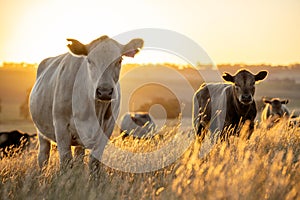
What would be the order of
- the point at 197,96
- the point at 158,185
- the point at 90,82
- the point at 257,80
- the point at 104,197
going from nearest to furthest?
the point at 104,197, the point at 158,185, the point at 90,82, the point at 257,80, the point at 197,96

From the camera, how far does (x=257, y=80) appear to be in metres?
13.3

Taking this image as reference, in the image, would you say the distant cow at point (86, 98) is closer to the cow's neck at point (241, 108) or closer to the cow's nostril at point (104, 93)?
the cow's nostril at point (104, 93)

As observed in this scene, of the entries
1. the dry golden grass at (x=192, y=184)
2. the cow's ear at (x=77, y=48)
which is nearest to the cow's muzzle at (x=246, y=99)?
the dry golden grass at (x=192, y=184)

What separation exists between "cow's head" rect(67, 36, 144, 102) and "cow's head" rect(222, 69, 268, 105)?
16.8ft

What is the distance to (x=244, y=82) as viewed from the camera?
41.4 ft

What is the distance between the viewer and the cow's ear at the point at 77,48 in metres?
7.32

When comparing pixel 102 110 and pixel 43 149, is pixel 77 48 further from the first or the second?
pixel 43 149

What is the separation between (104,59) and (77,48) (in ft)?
1.72

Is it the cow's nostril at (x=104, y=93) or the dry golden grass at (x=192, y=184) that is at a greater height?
the cow's nostril at (x=104, y=93)

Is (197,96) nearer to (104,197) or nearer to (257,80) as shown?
(257,80)

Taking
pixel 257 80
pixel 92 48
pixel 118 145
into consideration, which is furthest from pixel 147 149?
pixel 257 80

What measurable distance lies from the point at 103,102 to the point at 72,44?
923 mm

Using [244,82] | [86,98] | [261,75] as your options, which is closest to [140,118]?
[261,75]

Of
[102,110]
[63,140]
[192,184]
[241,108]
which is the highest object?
[102,110]
